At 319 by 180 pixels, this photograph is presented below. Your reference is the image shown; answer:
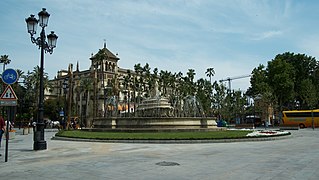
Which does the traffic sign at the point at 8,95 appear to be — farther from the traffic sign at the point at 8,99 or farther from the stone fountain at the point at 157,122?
the stone fountain at the point at 157,122

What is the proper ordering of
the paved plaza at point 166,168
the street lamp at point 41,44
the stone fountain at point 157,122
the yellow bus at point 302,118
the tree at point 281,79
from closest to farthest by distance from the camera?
the paved plaza at point 166,168 < the street lamp at point 41,44 < the stone fountain at point 157,122 < the yellow bus at point 302,118 < the tree at point 281,79

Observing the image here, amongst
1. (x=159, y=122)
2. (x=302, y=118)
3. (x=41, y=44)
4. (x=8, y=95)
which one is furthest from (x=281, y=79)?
(x=8, y=95)

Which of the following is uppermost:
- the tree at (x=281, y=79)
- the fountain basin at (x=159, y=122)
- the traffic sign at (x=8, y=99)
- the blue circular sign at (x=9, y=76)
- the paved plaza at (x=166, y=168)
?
the tree at (x=281, y=79)

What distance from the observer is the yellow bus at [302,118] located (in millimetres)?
46594

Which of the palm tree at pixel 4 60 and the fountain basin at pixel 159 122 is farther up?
the palm tree at pixel 4 60

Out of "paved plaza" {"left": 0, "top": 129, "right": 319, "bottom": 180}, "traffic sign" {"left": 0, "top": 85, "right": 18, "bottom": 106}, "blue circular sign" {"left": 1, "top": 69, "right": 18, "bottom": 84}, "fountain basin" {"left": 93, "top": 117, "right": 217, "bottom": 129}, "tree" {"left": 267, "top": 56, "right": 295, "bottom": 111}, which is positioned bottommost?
"paved plaza" {"left": 0, "top": 129, "right": 319, "bottom": 180}

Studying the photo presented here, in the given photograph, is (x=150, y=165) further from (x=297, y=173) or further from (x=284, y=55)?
(x=284, y=55)

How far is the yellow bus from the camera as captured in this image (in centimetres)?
4659

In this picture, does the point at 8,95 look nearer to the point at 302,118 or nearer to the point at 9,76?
the point at 9,76

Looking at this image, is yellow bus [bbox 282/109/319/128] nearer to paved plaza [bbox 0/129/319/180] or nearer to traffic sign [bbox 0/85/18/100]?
paved plaza [bbox 0/129/319/180]

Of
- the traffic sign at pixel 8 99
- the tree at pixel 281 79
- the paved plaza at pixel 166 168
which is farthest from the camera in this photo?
the tree at pixel 281 79

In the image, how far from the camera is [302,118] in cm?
4772

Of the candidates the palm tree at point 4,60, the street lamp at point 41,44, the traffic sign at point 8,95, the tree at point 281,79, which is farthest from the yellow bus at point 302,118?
the palm tree at point 4,60

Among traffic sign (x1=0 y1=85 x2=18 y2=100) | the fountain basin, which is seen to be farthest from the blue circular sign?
the fountain basin
